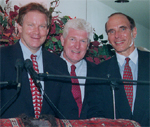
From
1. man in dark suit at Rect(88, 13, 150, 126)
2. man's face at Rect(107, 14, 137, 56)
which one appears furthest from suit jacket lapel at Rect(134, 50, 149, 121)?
man's face at Rect(107, 14, 137, 56)

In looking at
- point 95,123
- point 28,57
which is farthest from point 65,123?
point 28,57

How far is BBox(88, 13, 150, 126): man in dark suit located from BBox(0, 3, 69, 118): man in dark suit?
31 cm

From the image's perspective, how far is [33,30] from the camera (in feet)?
6.08

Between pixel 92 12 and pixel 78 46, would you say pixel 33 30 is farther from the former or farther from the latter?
pixel 92 12

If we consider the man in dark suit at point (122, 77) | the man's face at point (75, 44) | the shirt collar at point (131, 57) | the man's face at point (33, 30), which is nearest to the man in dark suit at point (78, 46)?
the man's face at point (75, 44)

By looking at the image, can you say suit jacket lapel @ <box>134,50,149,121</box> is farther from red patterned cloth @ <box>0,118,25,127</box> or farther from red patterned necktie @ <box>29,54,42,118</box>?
red patterned cloth @ <box>0,118,25,127</box>

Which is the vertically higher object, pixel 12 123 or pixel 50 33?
pixel 50 33

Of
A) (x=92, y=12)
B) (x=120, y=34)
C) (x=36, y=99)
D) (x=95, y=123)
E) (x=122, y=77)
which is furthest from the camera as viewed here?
(x=92, y=12)

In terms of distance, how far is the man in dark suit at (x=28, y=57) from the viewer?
164cm

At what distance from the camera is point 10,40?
208 centimetres

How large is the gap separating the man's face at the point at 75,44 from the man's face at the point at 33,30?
386 millimetres

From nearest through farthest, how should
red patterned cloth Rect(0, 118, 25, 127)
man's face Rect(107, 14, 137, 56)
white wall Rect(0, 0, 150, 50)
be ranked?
1. red patterned cloth Rect(0, 118, 25, 127)
2. man's face Rect(107, 14, 137, 56)
3. white wall Rect(0, 0, 150, 50)

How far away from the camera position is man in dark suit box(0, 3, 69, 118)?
1638mm

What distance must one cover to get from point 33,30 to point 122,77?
30.5 inches
